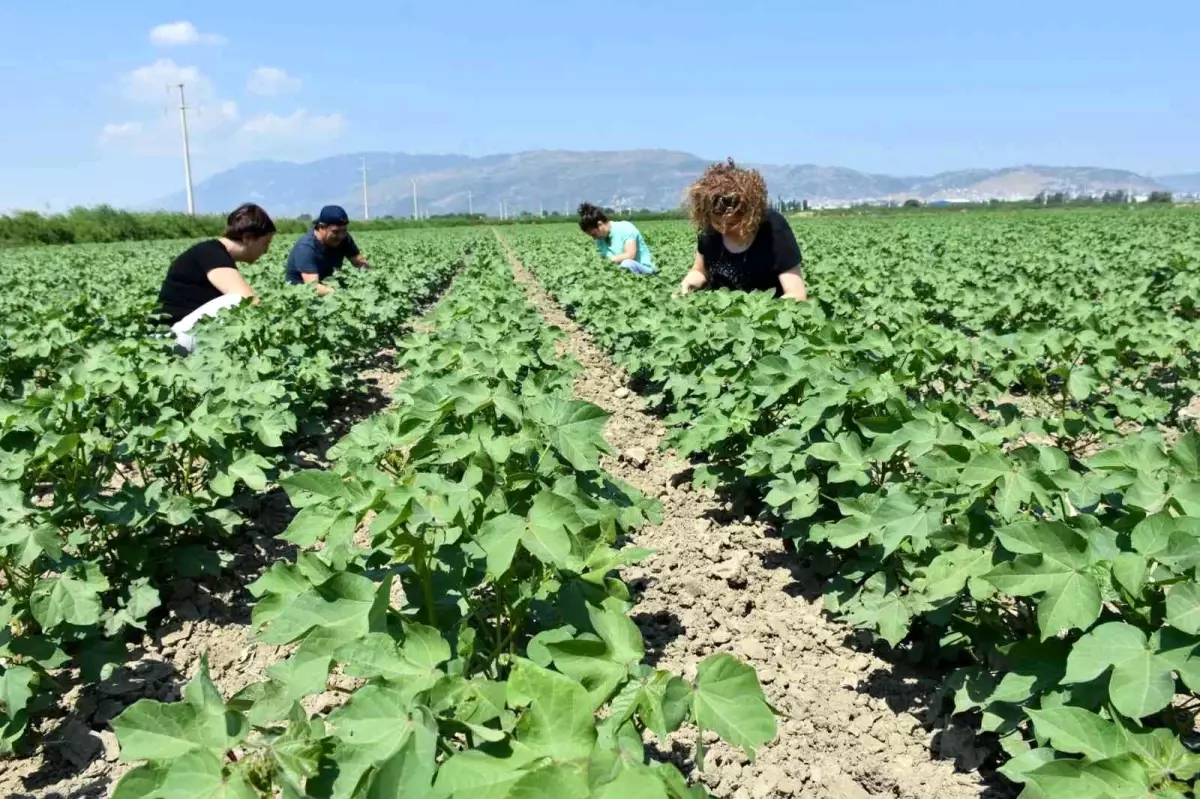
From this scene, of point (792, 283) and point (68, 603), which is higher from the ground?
point (792, 283)

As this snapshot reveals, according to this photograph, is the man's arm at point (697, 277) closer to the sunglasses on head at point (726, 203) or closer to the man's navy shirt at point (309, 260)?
the sunglasses on head at point (726, 203)

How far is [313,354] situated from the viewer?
5.96 m

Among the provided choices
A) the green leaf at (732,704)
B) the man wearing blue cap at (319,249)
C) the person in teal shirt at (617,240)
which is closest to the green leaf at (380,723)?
the green leaf at (732,704)

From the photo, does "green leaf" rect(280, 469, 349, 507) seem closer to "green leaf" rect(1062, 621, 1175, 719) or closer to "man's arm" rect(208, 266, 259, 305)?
"green leaf" rect(1062, 621, 1175, 719)

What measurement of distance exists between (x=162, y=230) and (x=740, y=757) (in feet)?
161

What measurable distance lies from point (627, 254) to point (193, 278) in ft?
16.5

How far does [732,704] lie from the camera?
1316mm

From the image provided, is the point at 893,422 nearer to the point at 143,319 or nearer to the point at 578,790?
the point at 578,790

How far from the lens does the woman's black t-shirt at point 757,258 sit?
5398mm

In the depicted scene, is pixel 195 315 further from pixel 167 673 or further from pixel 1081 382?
pixel 1081 382

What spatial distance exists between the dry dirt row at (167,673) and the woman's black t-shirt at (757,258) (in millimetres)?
3162

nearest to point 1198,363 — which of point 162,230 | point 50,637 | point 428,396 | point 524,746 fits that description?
point 428,396

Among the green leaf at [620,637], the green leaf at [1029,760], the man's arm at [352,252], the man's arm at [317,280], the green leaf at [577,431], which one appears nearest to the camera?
the green leaf at [620,637]

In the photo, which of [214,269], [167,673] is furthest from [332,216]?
[167,673]
